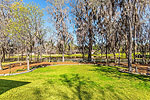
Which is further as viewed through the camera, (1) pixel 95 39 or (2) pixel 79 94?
(1) pixel 95 39

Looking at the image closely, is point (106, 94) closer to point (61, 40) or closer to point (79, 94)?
point (79, 94)

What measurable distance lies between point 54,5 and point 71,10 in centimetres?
468

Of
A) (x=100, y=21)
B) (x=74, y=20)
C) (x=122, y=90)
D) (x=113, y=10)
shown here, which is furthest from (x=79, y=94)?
(x=74, y=20)

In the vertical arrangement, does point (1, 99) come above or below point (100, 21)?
below

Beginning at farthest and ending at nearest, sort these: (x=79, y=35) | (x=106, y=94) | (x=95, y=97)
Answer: (x=79, y=35)
(x=106, y=94)
(x=95, y=97)

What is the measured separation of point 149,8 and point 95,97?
69.9 ft

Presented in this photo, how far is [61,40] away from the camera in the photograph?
24.1 metres

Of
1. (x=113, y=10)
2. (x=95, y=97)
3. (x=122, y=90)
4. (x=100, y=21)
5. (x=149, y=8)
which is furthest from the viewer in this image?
(x=100, y=21)

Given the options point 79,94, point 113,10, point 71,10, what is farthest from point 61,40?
point 79,94

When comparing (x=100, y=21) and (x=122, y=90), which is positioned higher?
(x=100, y=21)

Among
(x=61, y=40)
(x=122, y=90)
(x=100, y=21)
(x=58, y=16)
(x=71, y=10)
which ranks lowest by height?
(x=122, y=90)

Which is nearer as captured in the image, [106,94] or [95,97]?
[95,97]

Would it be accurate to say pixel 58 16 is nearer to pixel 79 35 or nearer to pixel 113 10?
pixel 79 35

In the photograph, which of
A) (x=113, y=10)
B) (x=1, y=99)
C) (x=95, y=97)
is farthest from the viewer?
(x=113, y=10)
